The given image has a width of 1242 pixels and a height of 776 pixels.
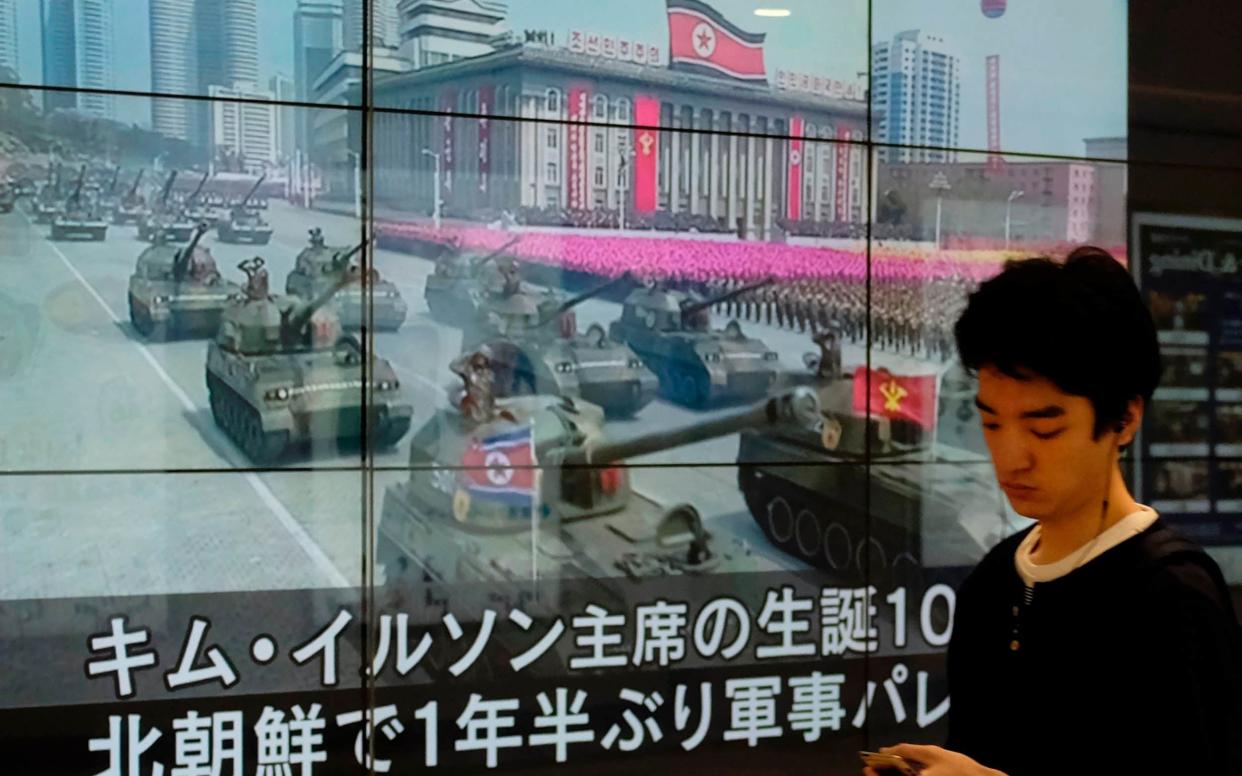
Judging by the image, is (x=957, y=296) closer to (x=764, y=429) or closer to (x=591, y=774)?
(x=764, y=429)

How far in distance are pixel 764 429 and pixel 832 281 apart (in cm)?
44

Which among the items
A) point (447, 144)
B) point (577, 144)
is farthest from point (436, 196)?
point (577, 144)

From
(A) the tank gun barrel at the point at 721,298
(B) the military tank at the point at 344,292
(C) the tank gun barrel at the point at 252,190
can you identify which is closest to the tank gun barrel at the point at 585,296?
(A) the tank gun barrel at the point at 721,298

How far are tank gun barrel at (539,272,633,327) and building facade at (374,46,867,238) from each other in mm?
180

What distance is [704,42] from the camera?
9.95ft

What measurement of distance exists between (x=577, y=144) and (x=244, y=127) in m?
0.80

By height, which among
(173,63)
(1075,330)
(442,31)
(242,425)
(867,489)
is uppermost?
(442,31)

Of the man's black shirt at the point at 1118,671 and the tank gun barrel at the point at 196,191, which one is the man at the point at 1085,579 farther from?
the tank gun barrel at the point at 196,191

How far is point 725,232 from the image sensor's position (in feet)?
10.1

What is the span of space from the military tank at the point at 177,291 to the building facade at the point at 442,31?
0.66 metres

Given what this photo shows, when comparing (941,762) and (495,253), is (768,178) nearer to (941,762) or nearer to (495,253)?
(495,253)

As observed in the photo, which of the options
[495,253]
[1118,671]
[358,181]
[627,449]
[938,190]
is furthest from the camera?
[938,190]

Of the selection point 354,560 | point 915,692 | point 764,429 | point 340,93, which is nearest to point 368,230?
point 340,93

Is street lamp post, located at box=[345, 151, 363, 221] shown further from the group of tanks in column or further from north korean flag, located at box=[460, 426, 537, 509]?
north korean flag, located at box=[460, 426, 537, 509]
